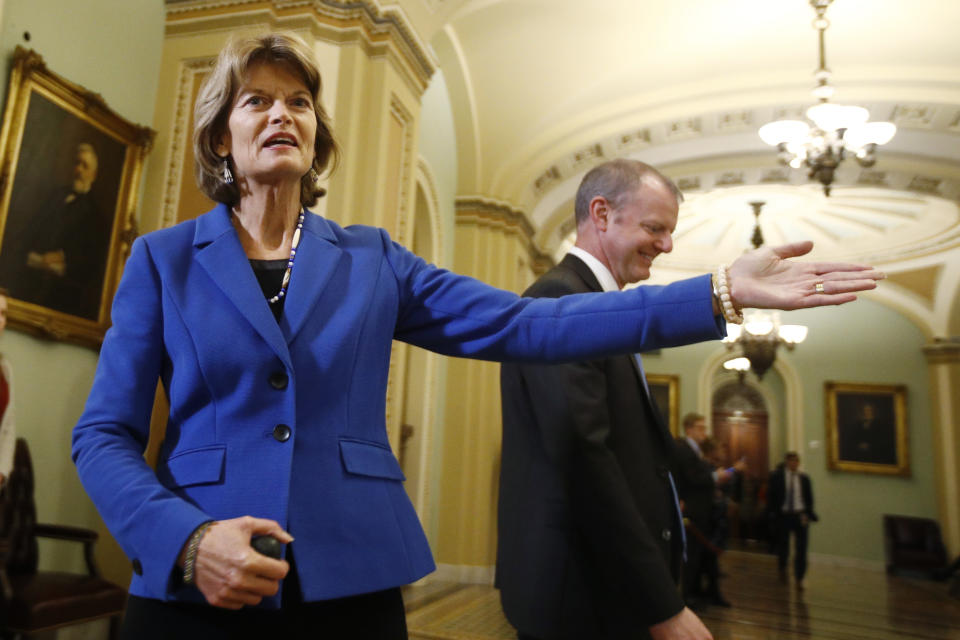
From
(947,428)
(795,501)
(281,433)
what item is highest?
(947,428)

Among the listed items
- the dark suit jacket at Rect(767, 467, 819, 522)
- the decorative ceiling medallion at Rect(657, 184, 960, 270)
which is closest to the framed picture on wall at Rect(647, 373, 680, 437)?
the decorative ceiling medallion at Rect(657, 184, 960, 270)

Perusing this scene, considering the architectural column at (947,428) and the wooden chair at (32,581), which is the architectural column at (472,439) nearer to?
the wooden chair at (32,581)

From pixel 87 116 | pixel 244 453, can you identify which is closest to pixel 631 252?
pixel 244 453

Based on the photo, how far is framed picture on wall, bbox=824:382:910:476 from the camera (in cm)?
1348

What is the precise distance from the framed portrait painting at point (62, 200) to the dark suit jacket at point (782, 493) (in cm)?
918

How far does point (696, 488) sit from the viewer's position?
6023 millimetres

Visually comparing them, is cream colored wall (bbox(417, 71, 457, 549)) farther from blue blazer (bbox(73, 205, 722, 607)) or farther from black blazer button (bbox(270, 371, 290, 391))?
black blazer button (bbox(270, 371, 290, 391))

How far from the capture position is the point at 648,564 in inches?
59.6

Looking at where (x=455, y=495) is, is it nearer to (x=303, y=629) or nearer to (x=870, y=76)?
(x=870, y=76)

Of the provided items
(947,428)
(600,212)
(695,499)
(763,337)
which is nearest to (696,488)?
(695,499)

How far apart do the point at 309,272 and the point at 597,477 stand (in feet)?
2.52

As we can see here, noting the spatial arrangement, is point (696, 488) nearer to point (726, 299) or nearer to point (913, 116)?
point (913, 116)

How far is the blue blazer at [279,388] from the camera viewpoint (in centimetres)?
94

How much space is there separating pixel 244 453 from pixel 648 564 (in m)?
0.89
